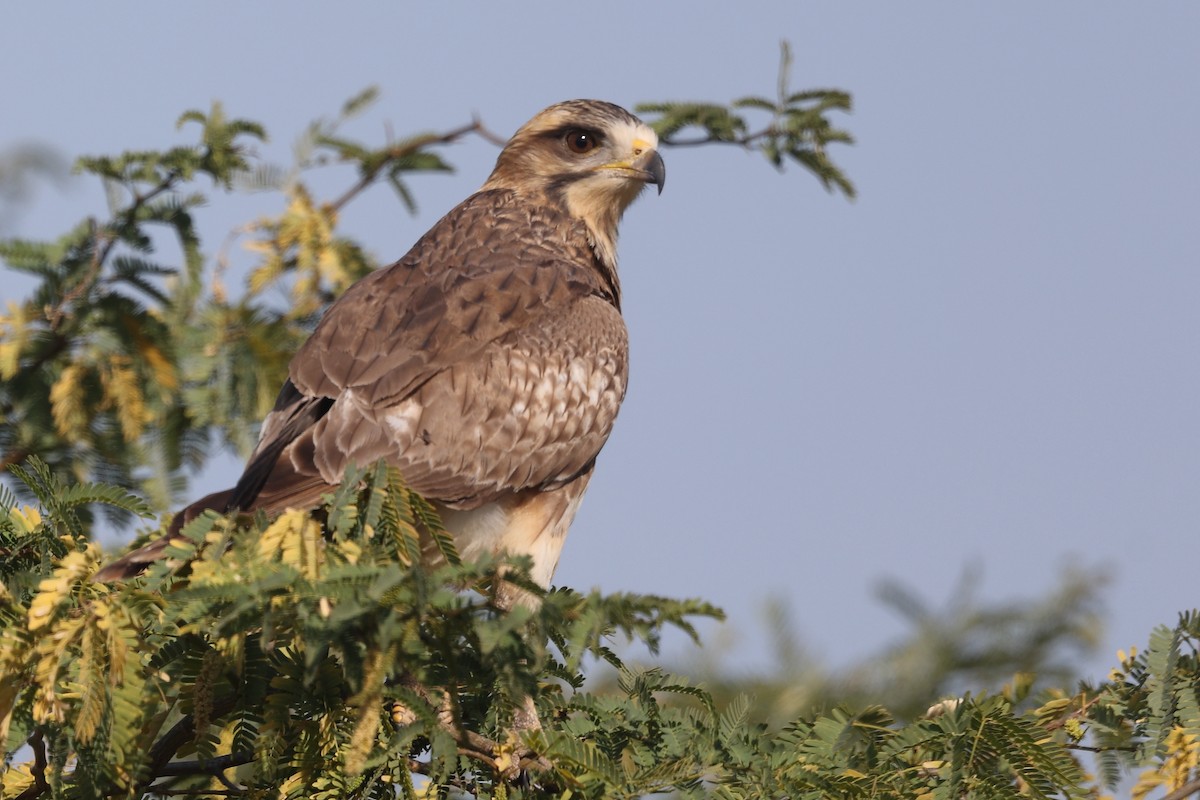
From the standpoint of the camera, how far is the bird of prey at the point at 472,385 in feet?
17.2

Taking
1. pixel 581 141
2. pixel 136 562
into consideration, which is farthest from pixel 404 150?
pixel 136 562

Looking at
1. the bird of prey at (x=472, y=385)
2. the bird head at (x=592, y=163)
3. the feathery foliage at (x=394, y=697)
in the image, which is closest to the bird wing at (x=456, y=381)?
the bird of prey at (x=472, y=385)

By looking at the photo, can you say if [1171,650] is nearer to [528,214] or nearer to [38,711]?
[38,711]

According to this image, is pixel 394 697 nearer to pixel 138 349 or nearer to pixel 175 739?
pixel 175 739

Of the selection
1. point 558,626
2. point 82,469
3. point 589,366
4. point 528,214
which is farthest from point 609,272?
point 558,626

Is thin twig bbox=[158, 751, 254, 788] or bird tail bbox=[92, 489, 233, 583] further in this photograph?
Result: thin twig bbox=[158, 751, 254, 788]

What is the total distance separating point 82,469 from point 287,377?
1.10m

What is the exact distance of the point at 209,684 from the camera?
3.52 metres

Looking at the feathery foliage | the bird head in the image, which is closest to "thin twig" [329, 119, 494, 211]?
the bird head

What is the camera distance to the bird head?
22.5ft

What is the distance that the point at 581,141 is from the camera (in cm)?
707

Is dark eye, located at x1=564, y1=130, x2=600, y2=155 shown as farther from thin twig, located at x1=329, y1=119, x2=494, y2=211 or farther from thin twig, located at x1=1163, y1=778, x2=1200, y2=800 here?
thin twig, located at x1=1163, y1=778, x2=1200, y2=800

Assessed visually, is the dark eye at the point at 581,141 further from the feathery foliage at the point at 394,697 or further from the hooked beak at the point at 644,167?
the feathery foliage at the point at 394,697

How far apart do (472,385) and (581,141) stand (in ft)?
6.49
